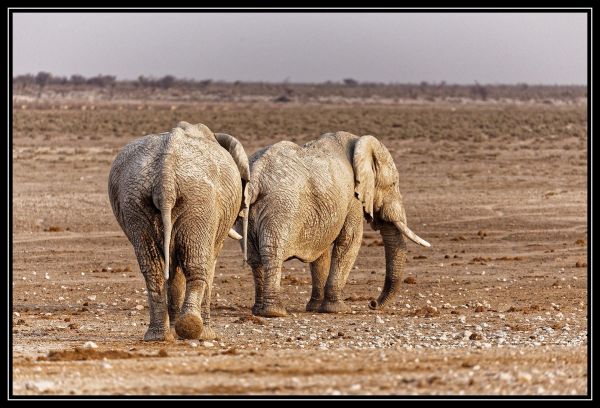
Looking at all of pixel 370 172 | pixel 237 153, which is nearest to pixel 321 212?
pixel 370 172

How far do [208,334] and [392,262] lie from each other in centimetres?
444

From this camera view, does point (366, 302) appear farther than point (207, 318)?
Yes

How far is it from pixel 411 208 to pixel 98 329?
13.2 metres

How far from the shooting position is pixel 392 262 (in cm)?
1608

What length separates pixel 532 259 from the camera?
20.2 meters

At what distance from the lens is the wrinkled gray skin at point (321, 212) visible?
46.7ft

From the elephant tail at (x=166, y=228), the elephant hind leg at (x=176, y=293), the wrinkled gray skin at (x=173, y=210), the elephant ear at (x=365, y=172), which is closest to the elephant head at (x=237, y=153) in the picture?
the wrinkled gray skin at (x=173, y=210)

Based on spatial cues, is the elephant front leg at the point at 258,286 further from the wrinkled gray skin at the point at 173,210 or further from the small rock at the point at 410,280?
the small rock at the point at 410,280

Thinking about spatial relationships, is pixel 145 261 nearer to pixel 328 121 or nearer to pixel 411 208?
pixel 411 208

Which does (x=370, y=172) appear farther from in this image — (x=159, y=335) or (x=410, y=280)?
(x=159, y=335)

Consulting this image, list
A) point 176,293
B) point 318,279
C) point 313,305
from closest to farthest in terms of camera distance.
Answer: point 176,293, point 313,305, point 318,279

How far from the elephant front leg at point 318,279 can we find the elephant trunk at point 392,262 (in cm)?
57
